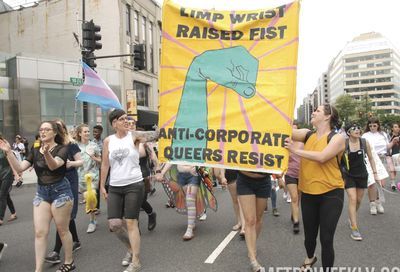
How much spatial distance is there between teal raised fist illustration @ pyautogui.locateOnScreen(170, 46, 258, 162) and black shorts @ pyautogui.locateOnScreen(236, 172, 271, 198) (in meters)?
0.59

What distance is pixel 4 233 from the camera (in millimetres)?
6836

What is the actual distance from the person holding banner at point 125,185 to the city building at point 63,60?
15.7 meters

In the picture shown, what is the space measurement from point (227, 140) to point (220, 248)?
199 cm

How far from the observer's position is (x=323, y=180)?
155 inches

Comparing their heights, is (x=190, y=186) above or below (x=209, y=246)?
above

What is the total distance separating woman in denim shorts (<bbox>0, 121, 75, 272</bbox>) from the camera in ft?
14.3

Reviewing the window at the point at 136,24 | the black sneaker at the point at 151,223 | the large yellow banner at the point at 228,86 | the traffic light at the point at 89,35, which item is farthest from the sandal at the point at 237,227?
the window at the point at 136,24

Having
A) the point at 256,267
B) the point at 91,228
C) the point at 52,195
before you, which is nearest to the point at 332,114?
the point at 256,267

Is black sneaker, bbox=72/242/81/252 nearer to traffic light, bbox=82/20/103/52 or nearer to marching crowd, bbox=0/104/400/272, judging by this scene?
marching crowd, bbox=0/104/400/272

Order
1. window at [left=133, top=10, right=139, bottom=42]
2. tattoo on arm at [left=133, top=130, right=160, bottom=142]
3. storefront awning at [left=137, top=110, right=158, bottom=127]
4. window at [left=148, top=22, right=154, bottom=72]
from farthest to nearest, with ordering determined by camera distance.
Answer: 1. window at [left=148, top=22, right=154, bottom=72]
2. window at [left=133, top=10, right=139, bottom=42]
3. storefront awning at [left=137, top=110, right=158, bottom=127]
4. tattoo on arm at [left=133, top=130, right=160, bottom=142]

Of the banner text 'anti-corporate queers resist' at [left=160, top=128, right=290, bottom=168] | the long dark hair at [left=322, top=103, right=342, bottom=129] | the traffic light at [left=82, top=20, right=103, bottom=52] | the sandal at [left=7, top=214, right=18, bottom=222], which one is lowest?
the sandal at [left=7, top=214, right=18, bottom=222]

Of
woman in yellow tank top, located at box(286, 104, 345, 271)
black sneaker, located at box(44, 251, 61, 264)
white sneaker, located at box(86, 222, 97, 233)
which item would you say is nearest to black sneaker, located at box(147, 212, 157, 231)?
white sneaker, located at box(86, 222, 97, 233)

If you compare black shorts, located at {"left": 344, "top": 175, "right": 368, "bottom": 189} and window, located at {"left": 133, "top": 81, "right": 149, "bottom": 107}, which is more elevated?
window, located at {"left": 133, "top": 81, "right": 149, "bottom": 107}

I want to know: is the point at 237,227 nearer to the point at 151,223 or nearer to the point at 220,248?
the point at 220,248
